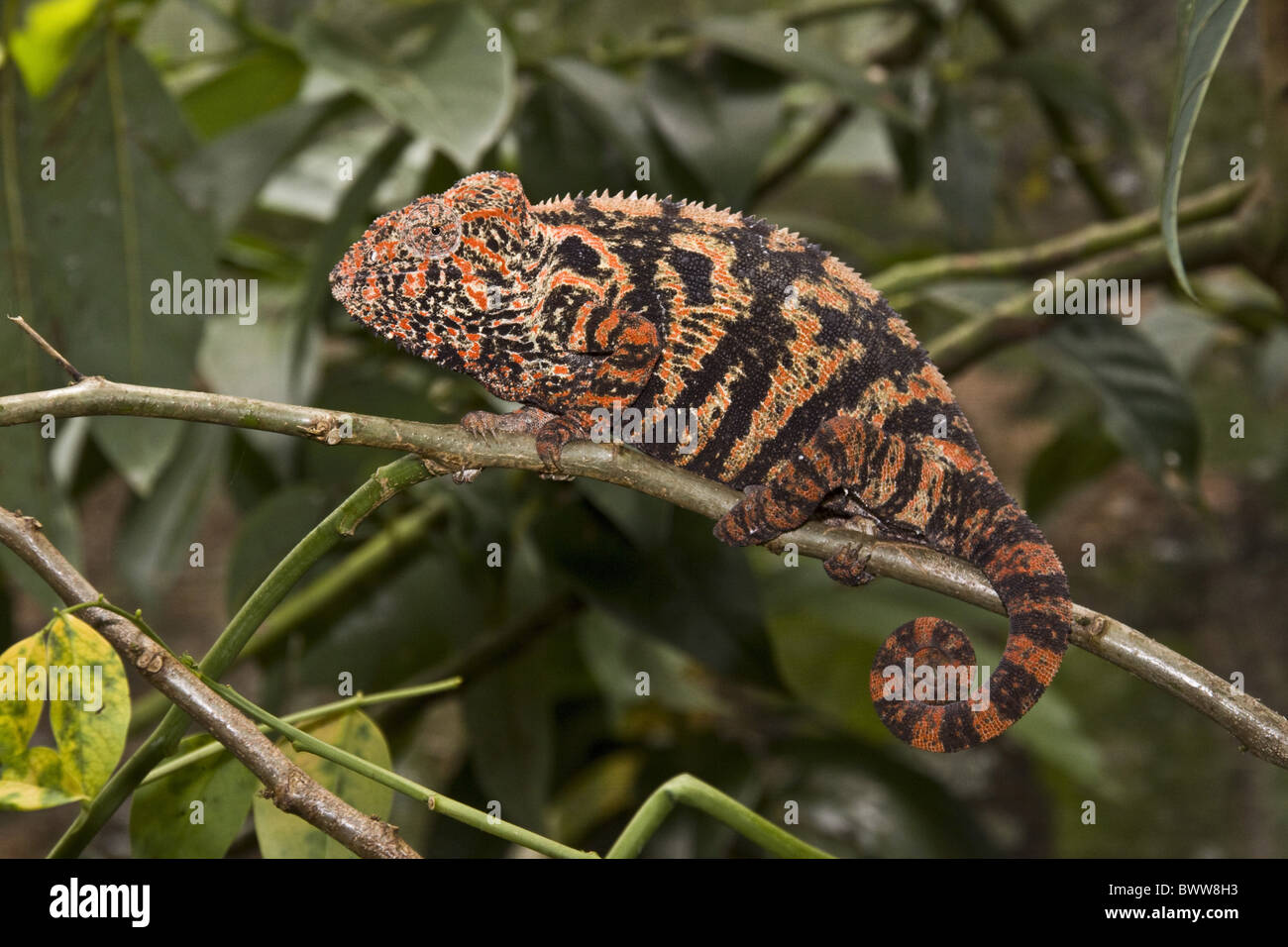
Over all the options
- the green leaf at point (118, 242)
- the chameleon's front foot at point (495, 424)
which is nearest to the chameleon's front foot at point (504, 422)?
the chameleon's front foot at point (495, 424)

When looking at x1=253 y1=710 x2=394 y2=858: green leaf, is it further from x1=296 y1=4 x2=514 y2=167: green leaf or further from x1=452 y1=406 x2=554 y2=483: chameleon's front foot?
x1=296 y1=4 x2=514 y2=167: green leaf

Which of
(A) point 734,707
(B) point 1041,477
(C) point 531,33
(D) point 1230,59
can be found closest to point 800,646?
(A) point 734,707

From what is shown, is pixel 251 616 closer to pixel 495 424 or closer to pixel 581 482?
pixel 495 424

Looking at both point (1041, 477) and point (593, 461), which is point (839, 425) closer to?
point (593, 461)

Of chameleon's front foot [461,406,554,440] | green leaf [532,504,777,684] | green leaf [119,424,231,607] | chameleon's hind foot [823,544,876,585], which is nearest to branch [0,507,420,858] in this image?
chameleon's front foot [461,406,554,440]

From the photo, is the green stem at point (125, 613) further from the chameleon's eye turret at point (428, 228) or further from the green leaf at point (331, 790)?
the chameleon's eye turret at point (428, 228)
